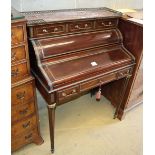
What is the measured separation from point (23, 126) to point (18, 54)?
720mm

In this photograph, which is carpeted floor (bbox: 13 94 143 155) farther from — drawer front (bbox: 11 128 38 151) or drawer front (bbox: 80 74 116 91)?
drawer front (bbox: 80 74 116 91)

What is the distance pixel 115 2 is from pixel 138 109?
1.44 meters

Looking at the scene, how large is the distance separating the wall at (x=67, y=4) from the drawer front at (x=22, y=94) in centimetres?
74

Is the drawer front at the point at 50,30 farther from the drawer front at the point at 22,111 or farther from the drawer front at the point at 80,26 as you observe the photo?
the drawer front at the point at 22,111

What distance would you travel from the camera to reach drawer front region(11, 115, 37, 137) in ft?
5.82

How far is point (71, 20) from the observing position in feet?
5.74

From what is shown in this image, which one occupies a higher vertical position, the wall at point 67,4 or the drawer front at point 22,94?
the wall at point 67,4

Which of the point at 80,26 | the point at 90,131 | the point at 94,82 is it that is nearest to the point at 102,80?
the point at 94,82

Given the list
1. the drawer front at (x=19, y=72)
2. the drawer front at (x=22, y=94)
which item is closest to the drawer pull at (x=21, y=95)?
the drawer front at (x=22, y=94)

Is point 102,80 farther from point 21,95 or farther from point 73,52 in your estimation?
point 21,95

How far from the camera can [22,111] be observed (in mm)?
1728

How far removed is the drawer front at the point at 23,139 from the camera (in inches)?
73.4

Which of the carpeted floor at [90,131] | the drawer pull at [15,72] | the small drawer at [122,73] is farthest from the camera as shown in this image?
the carpeted floor at [90,131]
